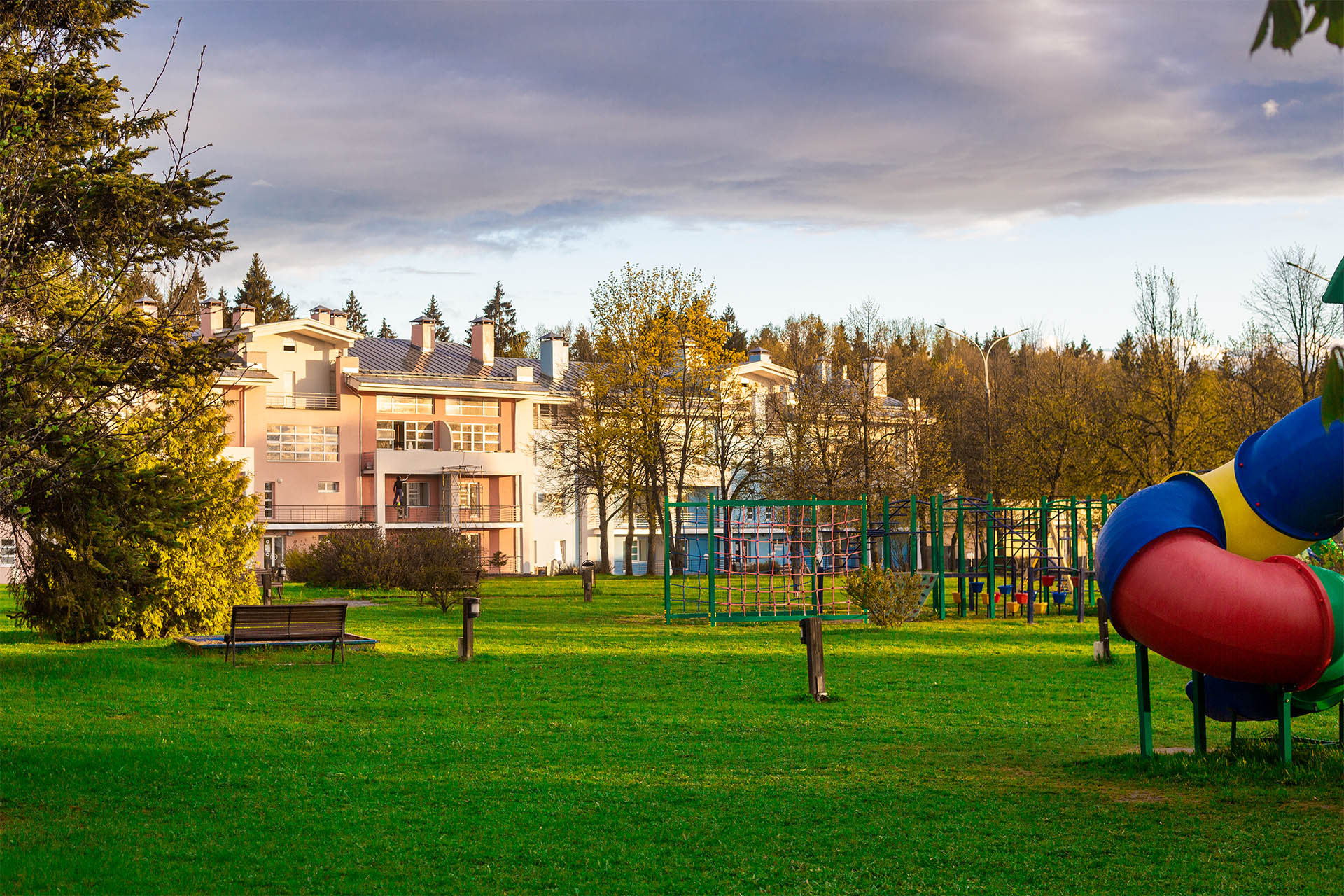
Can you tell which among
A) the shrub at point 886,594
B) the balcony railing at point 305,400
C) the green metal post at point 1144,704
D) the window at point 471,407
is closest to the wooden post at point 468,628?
the shrub at point 886,594

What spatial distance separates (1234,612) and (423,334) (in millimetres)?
62850

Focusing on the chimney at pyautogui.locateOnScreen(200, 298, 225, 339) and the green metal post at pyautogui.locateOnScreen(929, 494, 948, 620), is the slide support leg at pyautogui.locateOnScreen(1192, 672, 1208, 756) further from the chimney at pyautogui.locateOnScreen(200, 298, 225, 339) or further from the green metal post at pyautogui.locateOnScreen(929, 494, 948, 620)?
the chimney at pyautogui.locateOnScreen(200, 298, 225, 339)

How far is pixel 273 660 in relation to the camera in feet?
60.4

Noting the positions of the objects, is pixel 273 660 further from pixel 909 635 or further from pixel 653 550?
pixel 653 550

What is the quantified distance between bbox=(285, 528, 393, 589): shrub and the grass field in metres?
22.9

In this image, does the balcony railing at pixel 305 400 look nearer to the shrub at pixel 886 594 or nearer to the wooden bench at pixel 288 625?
the shrub at pixel 886 594

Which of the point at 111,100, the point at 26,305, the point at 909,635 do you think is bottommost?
the point at 909,635

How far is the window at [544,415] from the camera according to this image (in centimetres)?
6656

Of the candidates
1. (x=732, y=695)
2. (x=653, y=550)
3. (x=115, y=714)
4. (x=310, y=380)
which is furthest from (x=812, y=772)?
(x=310, y=380)

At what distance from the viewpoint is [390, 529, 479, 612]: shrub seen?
3328 centimetres

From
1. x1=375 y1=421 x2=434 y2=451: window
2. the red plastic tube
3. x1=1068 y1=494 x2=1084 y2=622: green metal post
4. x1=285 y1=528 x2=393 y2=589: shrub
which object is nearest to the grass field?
the red plastic tube

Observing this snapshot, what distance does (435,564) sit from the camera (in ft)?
122

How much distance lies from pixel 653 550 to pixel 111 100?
134 ft

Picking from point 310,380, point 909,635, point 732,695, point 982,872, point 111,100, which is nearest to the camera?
point 982,872
